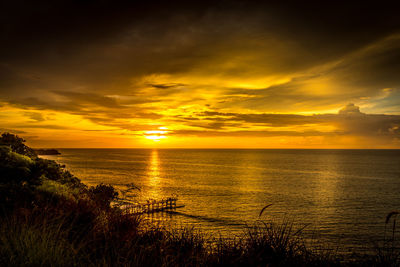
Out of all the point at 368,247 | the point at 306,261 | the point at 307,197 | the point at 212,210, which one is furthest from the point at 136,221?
the point at 307,197

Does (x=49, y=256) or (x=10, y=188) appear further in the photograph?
(x=10, y=188)

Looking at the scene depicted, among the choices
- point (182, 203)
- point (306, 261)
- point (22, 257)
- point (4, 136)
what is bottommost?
point (182, 203)

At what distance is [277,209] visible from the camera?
5275 cm

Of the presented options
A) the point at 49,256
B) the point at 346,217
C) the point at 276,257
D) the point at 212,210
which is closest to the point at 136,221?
the point at 49,256

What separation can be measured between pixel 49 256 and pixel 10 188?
7844 millimetres

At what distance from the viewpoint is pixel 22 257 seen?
4.56 meters

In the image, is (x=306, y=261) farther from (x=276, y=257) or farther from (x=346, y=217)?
(x=346, y=217)

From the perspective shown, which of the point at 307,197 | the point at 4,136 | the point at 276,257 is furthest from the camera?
the point at 307,197

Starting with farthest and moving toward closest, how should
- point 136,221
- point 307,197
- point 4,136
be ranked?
point 307,197 → point 4,136 → point 136,221

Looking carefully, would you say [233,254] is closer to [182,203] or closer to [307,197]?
[182,203]

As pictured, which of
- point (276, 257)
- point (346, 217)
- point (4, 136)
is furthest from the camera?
point (346, 217)

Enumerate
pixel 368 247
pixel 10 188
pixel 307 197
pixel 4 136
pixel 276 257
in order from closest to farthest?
pixel 276 257 < pixel 10 188 < pixel 4 136 < pixel 368 247 < pixel 307 197

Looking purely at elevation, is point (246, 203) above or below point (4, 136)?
below

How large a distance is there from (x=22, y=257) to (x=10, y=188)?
24.6 ft
